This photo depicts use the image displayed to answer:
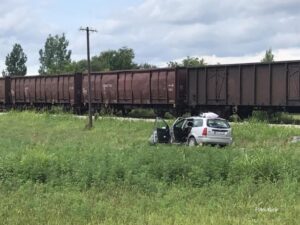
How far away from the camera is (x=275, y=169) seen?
13.2 metres

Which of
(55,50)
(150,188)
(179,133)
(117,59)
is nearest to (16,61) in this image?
(55,50)

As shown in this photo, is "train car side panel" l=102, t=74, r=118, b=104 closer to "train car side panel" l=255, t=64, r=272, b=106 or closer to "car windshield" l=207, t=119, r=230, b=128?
"train car side panel" l=255, t=64, r=272, b=106

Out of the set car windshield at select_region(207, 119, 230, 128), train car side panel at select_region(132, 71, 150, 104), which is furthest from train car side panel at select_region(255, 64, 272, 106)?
train car side panel at select_region(132, 71, 150, 104)

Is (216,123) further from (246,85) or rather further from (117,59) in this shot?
(117,59)

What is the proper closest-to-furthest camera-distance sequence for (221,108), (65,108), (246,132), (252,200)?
(252,200)
(246,132)
(221,108)
(65,108)

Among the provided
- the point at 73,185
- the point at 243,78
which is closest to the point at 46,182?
the point at 73,185

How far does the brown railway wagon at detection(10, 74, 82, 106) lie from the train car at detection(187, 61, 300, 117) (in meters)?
13.0

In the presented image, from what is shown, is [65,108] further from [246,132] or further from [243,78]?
[246,132]

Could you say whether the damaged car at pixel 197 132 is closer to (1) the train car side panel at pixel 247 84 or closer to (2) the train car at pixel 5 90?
(1) the train car side panel at pixel 247 84

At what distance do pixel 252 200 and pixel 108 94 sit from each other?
114 ft

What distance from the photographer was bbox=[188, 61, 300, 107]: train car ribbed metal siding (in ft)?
104

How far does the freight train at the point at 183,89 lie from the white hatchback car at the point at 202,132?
27.9 feet

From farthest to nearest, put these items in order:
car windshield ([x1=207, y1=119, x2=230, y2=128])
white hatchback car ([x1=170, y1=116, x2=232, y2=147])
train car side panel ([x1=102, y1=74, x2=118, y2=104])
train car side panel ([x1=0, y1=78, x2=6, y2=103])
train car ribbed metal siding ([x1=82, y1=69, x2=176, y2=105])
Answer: train car side panel ([x1=0, y1=78, x2=6, y2=103]) → train car side panel ([x1=102, y1=74, x2=118, y2=104]) → train car ribbed metal siding ([x1=82, y1=69, x2=176, y2=105]) → car windshield ([x1=207, y1=119, x2=230, y2=128]) → white hatchback car ([x1=170, y1=116, x2=232, y2=147])

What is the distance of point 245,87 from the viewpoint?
34062mm
